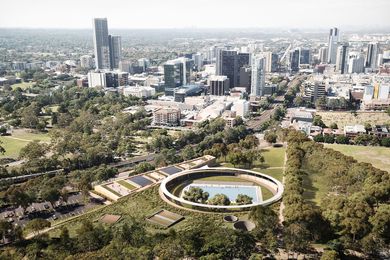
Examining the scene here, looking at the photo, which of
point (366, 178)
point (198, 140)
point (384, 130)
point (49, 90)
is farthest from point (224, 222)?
point (49, 90)

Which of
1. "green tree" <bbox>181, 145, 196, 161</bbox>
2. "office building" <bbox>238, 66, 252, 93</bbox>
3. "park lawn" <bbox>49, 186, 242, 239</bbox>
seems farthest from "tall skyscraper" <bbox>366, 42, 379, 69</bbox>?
"park lawn" <bbox>49, 186, 242, 239</bbox>

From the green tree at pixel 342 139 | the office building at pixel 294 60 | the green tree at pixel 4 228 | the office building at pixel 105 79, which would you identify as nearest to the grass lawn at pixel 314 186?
the green tree at pixel 342 139

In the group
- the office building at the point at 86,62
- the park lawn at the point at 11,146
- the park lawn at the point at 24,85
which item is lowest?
the park lawn at the point at 11,146

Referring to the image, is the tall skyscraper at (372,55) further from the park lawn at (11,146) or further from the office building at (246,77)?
the park lawn at (11,146)

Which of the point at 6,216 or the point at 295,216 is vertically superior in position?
the point at 295,216

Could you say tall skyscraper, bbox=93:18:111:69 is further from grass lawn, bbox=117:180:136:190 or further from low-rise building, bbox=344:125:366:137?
grass lawn, bbox=117:180:136:190

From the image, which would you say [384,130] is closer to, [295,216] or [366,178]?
[366,178]
